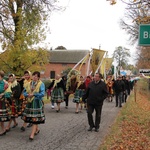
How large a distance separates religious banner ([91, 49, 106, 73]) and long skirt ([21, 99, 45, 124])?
9.62 m

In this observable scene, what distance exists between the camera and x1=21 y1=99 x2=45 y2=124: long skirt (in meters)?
7.48

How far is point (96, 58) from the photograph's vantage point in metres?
17.1

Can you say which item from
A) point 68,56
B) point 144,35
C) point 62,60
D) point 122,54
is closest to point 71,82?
point 144,35

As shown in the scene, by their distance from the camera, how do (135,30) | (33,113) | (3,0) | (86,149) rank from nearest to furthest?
(86,149), (33,113), (3,0), (135,30)

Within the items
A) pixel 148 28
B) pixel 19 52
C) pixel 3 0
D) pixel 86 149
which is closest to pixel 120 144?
pixel 86 149

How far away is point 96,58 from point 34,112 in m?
10.1

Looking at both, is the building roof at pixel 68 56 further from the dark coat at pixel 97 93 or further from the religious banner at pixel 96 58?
the dark coat at pixel 97 93

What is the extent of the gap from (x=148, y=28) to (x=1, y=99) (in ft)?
13.6

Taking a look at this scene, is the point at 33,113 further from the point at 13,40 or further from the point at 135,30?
the point at 135,30

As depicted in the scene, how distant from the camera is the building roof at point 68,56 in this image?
60.1 m

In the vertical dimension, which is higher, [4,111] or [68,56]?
[68,56]

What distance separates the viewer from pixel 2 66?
60.5ft

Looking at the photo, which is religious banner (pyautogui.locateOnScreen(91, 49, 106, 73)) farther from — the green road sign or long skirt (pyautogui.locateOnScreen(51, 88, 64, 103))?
the green road sign

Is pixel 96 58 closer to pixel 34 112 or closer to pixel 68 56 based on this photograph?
pixel 34 112
